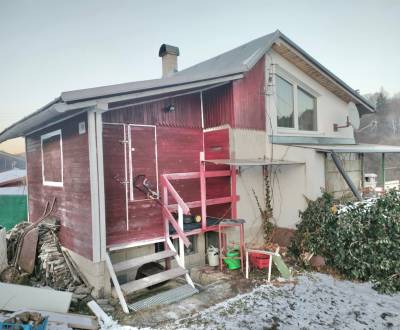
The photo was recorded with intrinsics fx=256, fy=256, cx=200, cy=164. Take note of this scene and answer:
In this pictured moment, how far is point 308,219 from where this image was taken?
21.1 feet

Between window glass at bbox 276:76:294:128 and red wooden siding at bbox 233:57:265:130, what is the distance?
839 mm

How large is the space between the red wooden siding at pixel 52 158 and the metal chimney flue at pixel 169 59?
249 inches

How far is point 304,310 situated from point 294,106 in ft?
20.0

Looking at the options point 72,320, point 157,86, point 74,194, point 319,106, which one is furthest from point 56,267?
point 319,106

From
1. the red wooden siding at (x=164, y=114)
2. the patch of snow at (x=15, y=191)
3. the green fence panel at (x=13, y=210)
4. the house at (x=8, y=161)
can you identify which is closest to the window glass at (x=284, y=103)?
the red wooden siding at (x=164, y=114)

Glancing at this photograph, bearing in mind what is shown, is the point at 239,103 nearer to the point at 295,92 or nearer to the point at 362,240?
the point at 295,92

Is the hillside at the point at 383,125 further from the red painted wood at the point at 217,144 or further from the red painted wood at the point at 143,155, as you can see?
the red painted wood at the point at 143,155

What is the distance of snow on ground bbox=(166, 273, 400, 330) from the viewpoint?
380 cm

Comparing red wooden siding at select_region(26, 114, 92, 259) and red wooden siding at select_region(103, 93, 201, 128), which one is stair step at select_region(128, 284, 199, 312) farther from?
red wooden siding at select_region(103, 93, 201, 128)

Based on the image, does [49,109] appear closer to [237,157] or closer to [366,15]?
[237,157]

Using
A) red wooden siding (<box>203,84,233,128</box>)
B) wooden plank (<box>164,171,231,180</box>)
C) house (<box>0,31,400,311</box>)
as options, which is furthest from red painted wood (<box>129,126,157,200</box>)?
red wooden siding (<box>203,84,233,128</box>)

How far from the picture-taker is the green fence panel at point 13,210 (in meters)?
10.2

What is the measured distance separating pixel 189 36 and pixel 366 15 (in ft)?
35.7

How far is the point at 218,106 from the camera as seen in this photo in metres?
6.78
